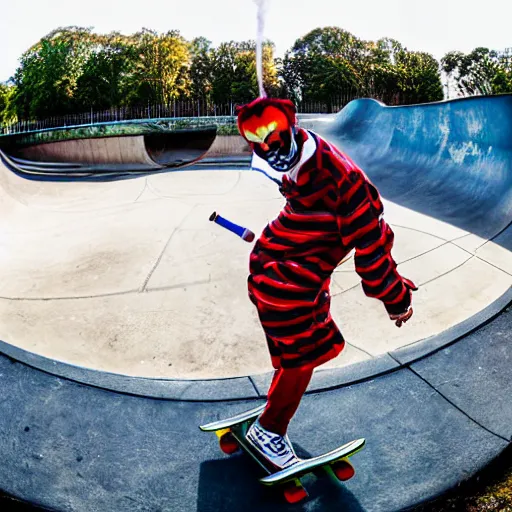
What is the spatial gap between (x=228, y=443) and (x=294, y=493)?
50 cm

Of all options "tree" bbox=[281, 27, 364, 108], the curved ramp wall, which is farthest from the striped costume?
"tree" bbox=[281, 27, 364, 108]

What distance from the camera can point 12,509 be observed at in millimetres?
2477

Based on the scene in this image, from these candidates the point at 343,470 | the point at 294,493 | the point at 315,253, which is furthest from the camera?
the point at 343,470

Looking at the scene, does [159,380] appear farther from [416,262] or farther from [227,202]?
[227,202]

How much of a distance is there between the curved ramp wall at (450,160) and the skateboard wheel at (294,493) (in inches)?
192

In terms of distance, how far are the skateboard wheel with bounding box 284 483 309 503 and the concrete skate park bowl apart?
0.05m

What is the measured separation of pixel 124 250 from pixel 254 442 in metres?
4.15

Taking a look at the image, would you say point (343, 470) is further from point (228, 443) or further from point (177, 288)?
point (177, 288)

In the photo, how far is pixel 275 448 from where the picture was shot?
2490mm

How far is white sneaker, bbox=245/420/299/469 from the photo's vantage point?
249cm

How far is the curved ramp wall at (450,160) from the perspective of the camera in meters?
7.20

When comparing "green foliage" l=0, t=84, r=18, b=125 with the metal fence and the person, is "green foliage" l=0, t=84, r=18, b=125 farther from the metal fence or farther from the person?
the person

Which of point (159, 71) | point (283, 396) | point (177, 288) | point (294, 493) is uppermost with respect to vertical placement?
point (159, 71)

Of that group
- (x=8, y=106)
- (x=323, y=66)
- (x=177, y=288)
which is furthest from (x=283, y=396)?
(x=8, y=106)
